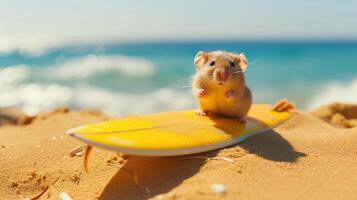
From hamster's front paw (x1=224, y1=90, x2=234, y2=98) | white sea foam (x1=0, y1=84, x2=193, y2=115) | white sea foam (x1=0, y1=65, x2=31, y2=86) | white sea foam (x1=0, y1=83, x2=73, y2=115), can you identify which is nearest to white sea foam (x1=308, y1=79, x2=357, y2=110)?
white sea foam (x1=0, y1=84, x2=193, y2=115)

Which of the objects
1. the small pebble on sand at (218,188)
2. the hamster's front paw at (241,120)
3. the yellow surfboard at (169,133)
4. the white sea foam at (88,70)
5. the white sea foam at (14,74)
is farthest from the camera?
the white sea foam at (88,70)

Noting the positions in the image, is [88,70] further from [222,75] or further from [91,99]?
[222,75]

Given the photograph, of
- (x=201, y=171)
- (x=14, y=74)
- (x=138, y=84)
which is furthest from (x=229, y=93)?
(x=14, y=74)

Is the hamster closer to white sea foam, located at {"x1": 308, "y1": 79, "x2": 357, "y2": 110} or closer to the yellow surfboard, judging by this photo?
the yellow surfboard

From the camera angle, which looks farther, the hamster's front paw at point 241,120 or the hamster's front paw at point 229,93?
the hamster's front paw at point 241,120

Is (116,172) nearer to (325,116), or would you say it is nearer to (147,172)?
(147,172)

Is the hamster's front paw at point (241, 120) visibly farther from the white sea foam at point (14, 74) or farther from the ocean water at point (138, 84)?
the white sea foam at point (14, 74)

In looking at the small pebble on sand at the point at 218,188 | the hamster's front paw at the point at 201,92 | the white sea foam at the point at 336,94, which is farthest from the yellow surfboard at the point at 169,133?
the white sea foam at the point at 336,94

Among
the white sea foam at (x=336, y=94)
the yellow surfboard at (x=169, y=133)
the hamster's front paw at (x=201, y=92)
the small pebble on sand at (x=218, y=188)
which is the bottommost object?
the white sea foam at (x=336, y=94)
